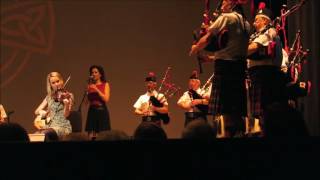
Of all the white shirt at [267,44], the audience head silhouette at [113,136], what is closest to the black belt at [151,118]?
the white shirt at [267,44]

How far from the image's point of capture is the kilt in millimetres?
4859

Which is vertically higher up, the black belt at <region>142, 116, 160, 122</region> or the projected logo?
the projected logo

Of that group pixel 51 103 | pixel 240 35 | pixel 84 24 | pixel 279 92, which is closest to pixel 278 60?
pixel 279 92

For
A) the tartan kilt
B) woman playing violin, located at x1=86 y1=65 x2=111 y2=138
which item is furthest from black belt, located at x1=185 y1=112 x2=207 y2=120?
the tartan kilt

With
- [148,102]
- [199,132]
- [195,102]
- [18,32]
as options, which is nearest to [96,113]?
[148,102]

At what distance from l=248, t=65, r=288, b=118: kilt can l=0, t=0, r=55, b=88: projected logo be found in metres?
4.58

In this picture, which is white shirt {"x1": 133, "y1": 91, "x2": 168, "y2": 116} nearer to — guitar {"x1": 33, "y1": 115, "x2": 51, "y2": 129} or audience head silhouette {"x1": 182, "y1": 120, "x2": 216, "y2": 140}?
guitar {"x1": 33, "y1": 115, "x2": 51, "y2": 129}

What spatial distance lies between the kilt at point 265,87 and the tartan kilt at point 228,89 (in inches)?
13.4

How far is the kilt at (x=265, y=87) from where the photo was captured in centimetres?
486

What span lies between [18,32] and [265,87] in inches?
192

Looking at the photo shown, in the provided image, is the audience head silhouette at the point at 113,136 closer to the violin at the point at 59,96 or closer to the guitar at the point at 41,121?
the violin at the point at 59,96

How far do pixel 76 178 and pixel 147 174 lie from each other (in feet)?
1.15

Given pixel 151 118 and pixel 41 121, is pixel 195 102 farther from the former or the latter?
pixel 41 121

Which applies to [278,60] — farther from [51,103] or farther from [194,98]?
[51,103]
